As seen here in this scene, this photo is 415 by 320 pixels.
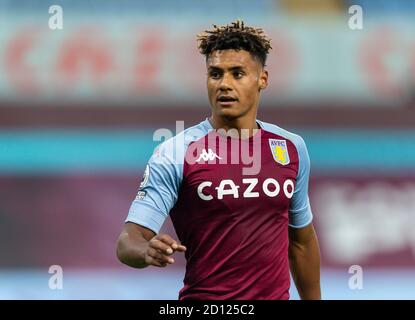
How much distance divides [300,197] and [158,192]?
83 centimetres

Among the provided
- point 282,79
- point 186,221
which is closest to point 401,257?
point 282,79

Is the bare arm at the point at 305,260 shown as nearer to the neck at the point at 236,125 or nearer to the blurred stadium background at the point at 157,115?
the neck at the point at 236,125

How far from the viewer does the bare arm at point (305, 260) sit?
443cm

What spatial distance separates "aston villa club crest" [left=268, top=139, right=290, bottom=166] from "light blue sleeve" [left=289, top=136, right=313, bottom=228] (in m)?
0.10

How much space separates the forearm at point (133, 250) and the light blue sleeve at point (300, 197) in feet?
3.03

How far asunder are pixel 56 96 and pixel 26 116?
32 cm

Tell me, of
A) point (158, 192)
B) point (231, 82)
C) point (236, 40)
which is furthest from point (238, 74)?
point (158, 192)

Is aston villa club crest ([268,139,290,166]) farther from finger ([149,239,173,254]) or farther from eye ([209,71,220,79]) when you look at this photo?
finger ([149,239,173,254])

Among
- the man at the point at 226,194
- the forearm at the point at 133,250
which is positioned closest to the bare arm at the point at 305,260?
the man at the point at 226,194

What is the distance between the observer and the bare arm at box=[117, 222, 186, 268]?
332 centimetres

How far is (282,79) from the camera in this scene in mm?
7020

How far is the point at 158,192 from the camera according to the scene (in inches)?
155

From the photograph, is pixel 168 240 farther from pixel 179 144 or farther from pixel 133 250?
pixel 179 144
